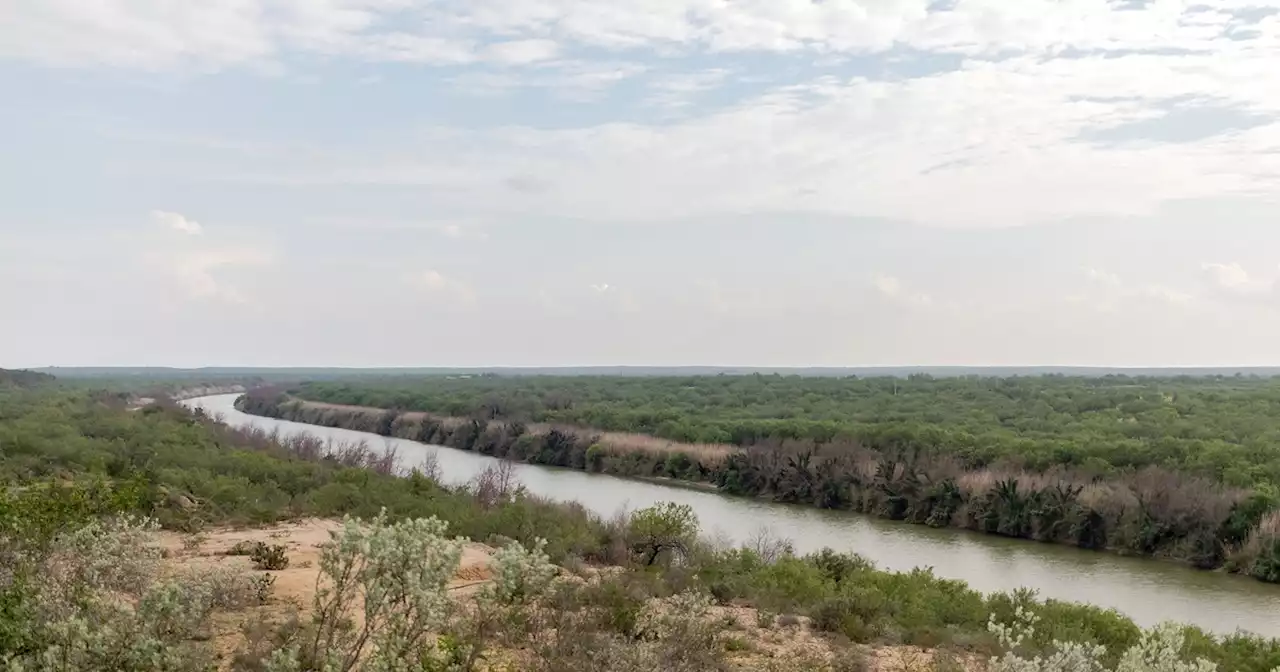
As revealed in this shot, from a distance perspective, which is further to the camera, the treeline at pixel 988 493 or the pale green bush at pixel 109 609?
the treeline at pixel 988 493

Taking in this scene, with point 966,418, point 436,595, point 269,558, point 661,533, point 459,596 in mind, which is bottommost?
point 661,533

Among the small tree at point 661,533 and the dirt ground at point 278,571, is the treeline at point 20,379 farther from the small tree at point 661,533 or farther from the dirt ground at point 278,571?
the small tree at point 661,533

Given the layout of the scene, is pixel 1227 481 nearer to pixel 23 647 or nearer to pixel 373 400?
pixel 23 647

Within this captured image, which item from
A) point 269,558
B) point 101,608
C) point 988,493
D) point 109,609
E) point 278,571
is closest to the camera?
point 109,609

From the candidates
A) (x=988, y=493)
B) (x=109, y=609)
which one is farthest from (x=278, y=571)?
(x=988, y=493)

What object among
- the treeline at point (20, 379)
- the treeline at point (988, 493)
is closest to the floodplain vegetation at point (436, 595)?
the treeline at point (988, 493)

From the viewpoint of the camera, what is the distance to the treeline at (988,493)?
24406 mm

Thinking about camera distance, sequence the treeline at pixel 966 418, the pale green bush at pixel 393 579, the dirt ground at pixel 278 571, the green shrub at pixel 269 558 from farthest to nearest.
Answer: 1. the treeline at pixel 966 418
2. the green shrub at pixel 269 558
3. the dirt ground at pixel 278 571
4. the pale green bush at pixel 393 579

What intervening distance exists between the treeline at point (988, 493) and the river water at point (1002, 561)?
71 cm

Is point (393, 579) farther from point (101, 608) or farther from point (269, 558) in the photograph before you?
point (269, 558)

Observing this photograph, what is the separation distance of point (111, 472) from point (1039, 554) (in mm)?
23605

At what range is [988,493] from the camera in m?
29.3

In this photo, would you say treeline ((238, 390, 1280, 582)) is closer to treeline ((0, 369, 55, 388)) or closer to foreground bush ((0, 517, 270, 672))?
foreground bush ((0, 517, 270, 672))

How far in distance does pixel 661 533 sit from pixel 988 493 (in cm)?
1562
